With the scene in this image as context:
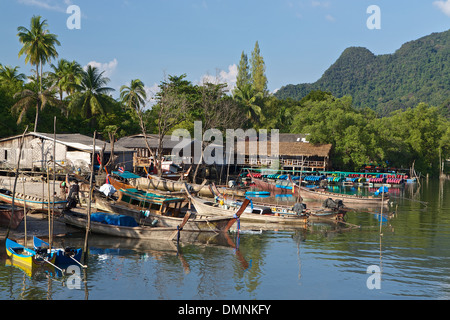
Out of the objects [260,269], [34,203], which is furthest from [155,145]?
[260,269]

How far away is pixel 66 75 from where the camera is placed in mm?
66188

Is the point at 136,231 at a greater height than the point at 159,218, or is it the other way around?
the point at 159,218

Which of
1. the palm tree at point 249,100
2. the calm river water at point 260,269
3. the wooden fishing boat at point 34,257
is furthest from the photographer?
the palm tree at point 249,100

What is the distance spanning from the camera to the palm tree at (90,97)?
203 feet

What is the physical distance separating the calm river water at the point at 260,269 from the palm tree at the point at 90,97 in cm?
3853

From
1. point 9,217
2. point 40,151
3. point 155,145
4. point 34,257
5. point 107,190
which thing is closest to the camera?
point 34,257

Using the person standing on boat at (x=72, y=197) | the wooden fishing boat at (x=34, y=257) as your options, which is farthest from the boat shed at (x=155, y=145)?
the wooden fishing boat at (x=34, y=257)

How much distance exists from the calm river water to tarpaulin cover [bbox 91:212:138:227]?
3.41ft

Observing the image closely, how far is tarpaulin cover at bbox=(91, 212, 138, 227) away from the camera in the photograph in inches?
1054

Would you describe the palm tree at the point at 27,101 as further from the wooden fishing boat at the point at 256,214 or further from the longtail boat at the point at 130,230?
the longtail boat at the point at 130,230

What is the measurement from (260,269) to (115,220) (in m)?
9.84

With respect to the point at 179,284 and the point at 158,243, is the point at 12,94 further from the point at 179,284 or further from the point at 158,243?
the point at 179,284

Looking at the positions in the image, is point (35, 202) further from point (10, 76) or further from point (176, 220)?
point (10, 76)
